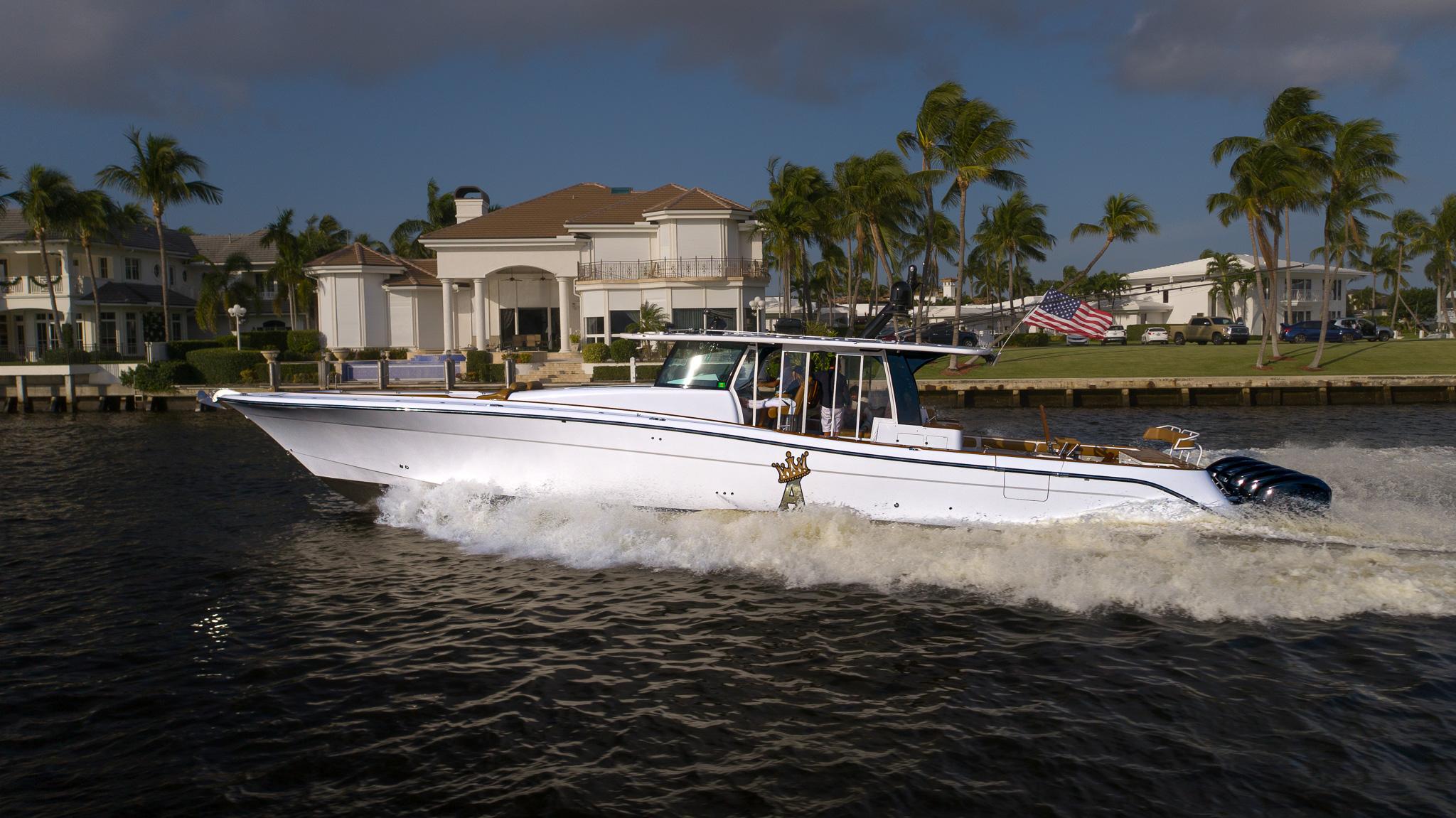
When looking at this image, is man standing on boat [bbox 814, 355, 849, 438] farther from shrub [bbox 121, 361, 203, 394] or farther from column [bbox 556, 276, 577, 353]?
column [bbox 556, 276, 577, 353]

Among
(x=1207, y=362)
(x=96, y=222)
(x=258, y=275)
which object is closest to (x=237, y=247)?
(x=258, y=275)

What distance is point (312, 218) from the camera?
68.0 meters

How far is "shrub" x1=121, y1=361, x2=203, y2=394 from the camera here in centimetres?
3578

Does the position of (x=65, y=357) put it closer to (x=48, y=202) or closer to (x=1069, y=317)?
(x=48, y=202)

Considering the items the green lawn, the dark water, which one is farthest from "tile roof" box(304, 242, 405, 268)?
the dark water

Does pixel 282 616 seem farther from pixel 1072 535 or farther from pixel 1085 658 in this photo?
pixel 1072 535

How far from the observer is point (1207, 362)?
39031 millimetres

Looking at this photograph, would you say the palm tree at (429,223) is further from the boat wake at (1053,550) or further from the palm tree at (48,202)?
the boat wake at (1053,550)

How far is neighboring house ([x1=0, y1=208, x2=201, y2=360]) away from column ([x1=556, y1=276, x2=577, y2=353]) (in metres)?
22.4

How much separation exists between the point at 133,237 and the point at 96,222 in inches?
381

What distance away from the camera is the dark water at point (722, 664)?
6.43m

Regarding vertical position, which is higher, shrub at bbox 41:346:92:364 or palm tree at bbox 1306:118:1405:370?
palm tree at bbox 1306:118:1405:370

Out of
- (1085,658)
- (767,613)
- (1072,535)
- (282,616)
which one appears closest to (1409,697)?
(1085,658)

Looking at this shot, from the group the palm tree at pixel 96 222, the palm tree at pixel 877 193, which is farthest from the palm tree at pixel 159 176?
the palm tree at pixel 877 193
